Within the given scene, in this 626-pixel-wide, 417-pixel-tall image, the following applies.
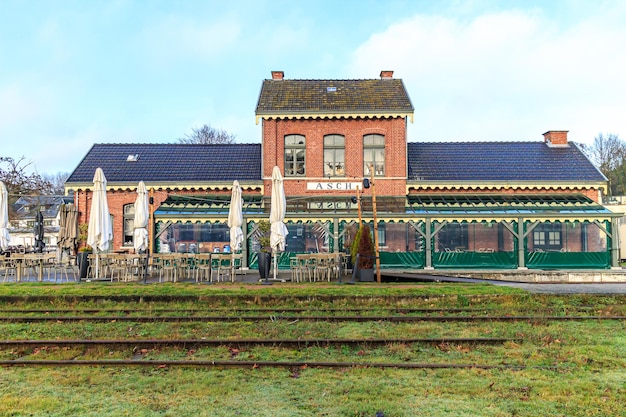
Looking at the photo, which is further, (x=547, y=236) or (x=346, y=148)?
(x=346, y=148)

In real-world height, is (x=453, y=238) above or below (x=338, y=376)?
above

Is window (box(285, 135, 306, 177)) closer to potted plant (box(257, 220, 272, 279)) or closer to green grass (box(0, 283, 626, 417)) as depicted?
potted plant (box(257, 220, 272, 279))

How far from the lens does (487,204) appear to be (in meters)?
21.5

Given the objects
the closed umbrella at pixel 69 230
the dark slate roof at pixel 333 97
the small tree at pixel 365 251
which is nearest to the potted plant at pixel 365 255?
the small tree at pixel 365 251

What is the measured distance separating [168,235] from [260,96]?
8127 mm

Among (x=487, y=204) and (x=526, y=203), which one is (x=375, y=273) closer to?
(x=487, y=204)

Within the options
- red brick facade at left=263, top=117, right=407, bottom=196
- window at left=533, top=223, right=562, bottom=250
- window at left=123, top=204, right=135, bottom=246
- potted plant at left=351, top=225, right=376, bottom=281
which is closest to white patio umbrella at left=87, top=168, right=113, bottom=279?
potted plant at left=351, top=225, right=376, bottom=281

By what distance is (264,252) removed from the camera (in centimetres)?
1548

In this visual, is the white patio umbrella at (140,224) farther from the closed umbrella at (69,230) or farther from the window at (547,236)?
the window at (547,236)

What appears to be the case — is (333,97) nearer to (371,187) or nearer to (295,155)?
(295,155)

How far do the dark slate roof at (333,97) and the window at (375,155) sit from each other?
1.51 metres

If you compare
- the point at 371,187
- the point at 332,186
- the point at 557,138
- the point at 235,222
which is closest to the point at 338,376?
the point at 235,222

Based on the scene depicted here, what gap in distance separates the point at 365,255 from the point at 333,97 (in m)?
10.8

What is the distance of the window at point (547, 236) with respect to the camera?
21.3 metres
